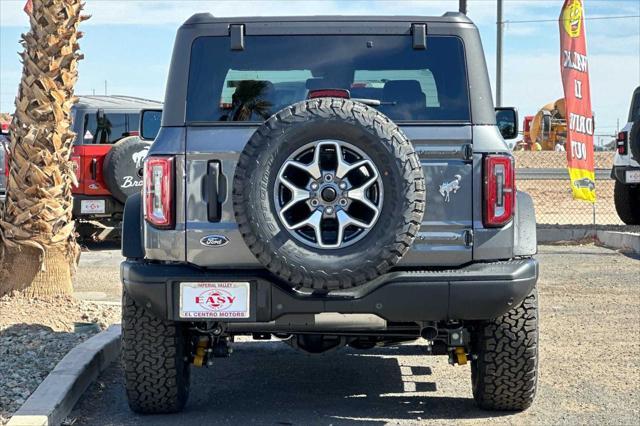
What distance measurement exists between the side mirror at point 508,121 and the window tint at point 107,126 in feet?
30.0

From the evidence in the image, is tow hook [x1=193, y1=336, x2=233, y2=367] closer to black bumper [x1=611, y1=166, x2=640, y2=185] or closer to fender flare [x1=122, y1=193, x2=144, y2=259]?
fender flare [x1=122, y1=193, x2=144, y2=259]

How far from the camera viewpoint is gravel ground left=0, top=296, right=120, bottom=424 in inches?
Answer: 259

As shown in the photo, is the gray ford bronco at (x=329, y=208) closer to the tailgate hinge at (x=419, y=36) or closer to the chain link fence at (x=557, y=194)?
the tailgate hinge at (x=419, y=36)

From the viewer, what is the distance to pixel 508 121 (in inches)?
266

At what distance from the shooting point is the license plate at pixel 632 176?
54.9ft

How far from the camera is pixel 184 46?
600 cm

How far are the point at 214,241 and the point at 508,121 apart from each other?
2.04 meters

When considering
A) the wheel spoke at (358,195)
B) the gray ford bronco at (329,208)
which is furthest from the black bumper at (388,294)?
the wheel spoke at (358,195)

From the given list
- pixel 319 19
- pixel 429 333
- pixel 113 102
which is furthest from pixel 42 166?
pixel 113 102

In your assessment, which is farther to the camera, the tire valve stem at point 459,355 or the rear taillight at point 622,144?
the rear taillight at point 622,144

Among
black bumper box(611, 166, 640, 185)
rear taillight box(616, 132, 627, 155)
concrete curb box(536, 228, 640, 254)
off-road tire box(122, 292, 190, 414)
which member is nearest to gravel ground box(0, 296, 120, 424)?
off-road tire box(122, 292, 190, 414)

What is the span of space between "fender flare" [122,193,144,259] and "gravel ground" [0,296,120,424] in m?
1.01

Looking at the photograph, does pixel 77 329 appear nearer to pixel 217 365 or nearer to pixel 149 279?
pixel 217 365

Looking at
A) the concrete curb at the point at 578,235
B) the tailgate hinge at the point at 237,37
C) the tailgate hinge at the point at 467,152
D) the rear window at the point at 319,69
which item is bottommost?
the concrete curb at the point at 578,235
